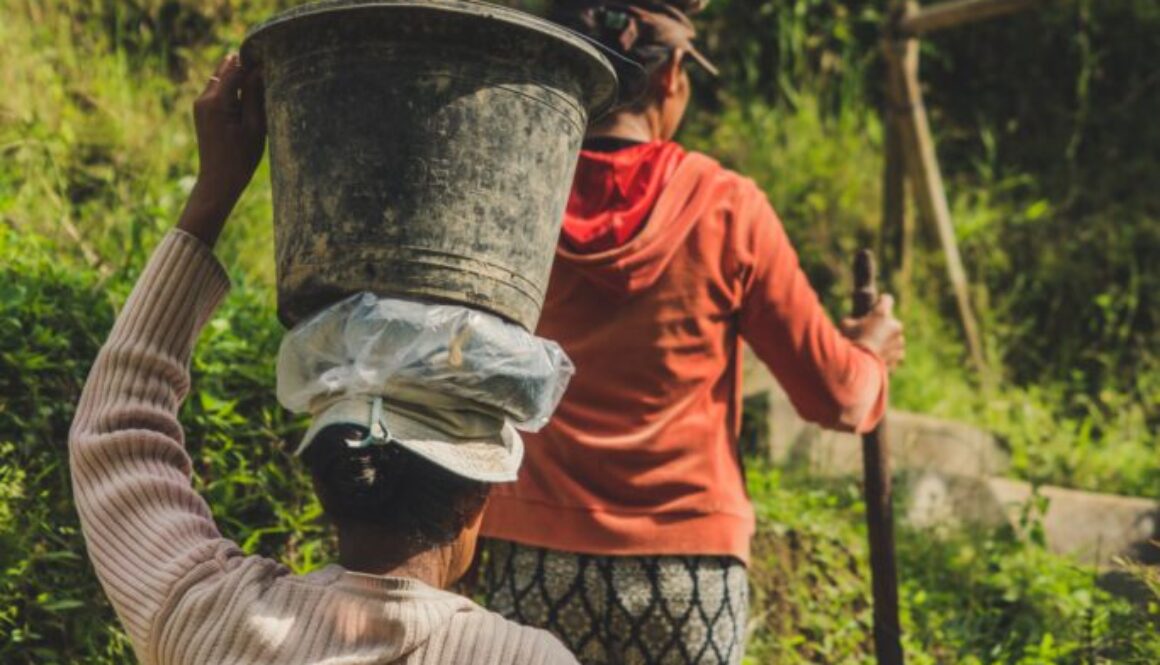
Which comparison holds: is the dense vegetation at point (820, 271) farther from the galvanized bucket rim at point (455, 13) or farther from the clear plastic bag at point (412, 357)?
the galvanized bucket rim at point (455, 13)

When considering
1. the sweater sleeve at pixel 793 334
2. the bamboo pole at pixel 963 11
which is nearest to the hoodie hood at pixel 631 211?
the sweater sleeve at pixel 793 334

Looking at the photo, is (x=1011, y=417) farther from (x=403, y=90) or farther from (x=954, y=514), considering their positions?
(x=403, y=90)

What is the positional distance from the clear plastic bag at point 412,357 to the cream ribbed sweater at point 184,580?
0.18 metres

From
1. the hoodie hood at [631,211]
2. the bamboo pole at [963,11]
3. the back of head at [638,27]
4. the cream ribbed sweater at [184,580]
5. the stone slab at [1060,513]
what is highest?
the bamboo pole at [963,11]

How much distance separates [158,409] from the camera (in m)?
1.91

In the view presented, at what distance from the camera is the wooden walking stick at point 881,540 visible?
3.59 m

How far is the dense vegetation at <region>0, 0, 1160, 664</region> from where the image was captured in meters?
3.62

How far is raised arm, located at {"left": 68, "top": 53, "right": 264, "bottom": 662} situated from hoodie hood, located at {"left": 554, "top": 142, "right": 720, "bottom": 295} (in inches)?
37.8

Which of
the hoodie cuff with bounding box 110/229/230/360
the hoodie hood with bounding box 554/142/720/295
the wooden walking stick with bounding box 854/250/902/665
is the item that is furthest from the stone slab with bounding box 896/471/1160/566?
the hoodie cuff with bounding box 110/229/230/360

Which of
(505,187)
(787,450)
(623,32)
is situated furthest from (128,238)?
(505,187)

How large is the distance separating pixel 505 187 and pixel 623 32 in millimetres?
1051

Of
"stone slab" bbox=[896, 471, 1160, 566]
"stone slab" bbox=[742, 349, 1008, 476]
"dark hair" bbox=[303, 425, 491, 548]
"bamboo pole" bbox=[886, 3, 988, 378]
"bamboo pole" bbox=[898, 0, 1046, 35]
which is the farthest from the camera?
"bamboo pole" bbox=[886, 3, 988, 378]

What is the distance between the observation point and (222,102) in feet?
6.43

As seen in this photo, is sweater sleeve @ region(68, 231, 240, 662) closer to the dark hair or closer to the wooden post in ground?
the dark hair
